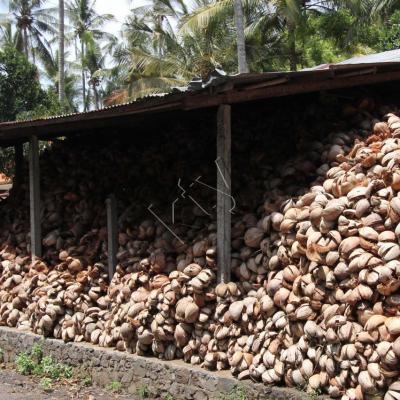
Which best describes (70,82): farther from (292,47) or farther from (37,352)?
(37,352)

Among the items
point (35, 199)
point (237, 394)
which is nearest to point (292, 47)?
point (35, 199)

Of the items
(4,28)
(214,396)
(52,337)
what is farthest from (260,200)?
(4,28)

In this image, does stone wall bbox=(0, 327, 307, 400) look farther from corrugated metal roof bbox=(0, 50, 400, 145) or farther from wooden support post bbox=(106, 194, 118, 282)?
corrugated metal roof bbox=(0, 50, 400, 145)

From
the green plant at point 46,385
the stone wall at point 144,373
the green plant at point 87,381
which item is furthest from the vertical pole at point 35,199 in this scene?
the green plant at point 87,381

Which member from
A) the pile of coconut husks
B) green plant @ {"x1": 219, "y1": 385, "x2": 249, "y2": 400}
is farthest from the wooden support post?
green plant @ {"x1": 219, "y1": 385, "x2": 249, "y2": 400}

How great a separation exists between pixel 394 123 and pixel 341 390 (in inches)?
104

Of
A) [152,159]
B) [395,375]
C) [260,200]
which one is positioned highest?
[152,159]

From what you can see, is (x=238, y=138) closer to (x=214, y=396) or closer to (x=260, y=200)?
(x=260, y=200)

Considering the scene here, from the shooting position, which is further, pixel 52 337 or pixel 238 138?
pixel 52 337

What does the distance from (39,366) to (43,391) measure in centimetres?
86

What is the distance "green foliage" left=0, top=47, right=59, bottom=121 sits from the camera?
25.5 meters

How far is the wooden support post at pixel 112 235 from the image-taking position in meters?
8.05

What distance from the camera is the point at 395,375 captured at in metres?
4.79

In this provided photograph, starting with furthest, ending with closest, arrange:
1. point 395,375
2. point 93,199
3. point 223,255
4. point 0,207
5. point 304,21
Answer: point 304,21
point 0,207
point 93,199
point 223,255
point 395,375
